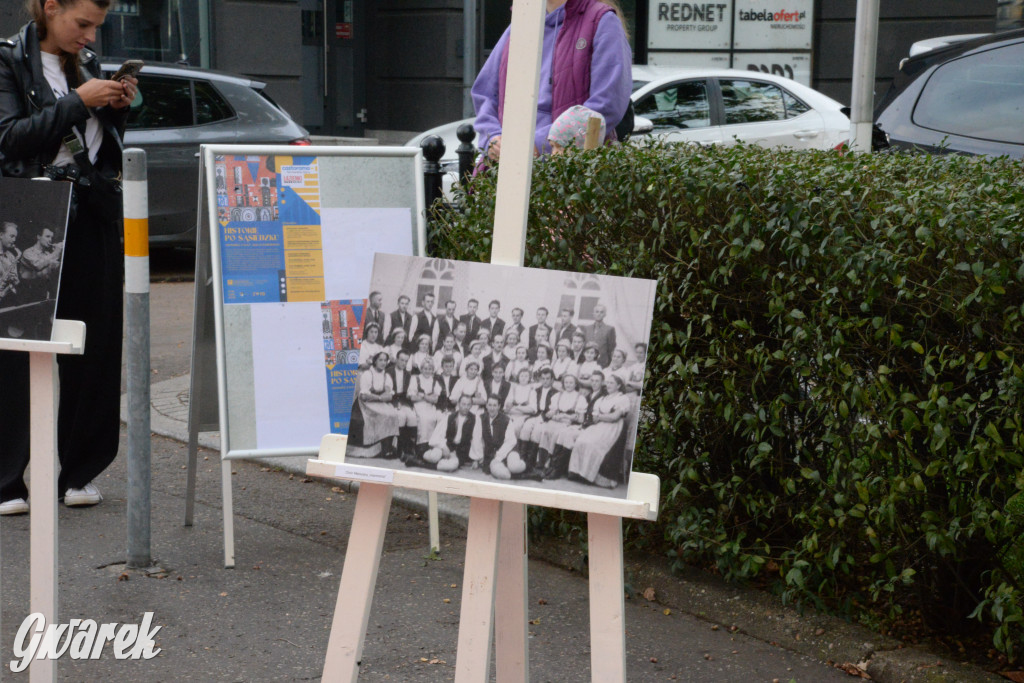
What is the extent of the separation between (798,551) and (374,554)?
1.63 meters

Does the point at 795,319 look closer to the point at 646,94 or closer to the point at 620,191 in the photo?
the point at 620,191

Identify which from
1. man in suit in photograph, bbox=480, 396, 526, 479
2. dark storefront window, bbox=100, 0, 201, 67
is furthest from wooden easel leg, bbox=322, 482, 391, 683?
dark storefront window, bbox=100, 0, 201, 67

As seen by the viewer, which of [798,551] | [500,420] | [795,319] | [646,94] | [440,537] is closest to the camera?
[500,420]

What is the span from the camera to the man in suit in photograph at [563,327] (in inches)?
94.4

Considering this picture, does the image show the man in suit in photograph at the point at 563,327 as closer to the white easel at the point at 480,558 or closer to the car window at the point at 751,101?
the white easel at the point at 480,558

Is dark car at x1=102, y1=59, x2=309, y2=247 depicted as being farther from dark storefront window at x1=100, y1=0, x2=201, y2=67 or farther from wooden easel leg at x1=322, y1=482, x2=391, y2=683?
wooden easel leg at x1=322, y1=482, x2=391, y2=683

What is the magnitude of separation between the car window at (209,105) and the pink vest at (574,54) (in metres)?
6.63

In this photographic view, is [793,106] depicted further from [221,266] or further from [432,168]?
[221,266]

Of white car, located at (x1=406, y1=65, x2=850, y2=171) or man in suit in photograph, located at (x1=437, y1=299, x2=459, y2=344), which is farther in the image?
white car, located at (x1=406, y1=65, x2=850, y2=171)

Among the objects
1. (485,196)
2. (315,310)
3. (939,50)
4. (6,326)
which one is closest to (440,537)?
(315,310)

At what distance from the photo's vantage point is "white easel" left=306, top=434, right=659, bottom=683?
2.37 metres

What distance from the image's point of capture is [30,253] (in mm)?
3104

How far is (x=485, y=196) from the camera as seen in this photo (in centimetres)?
442

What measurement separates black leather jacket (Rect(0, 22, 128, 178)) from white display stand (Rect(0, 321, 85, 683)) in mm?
1597
